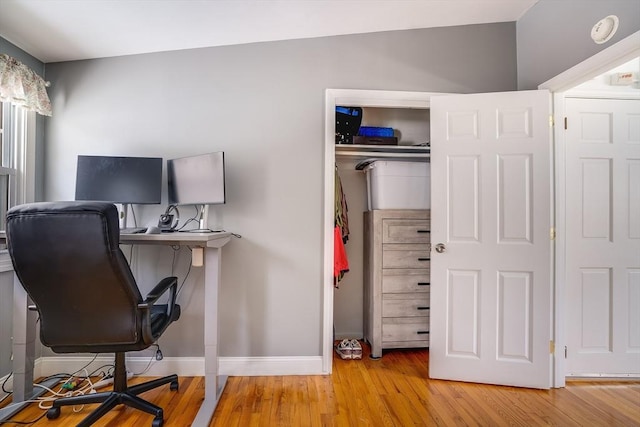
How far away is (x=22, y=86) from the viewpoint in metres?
1.95

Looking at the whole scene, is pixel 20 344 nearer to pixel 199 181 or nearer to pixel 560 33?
pixel 199 181

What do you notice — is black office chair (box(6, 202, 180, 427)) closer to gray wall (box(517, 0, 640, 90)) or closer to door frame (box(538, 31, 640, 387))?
door frame (box(538, 31, 640, 387))

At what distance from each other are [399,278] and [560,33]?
2.01m

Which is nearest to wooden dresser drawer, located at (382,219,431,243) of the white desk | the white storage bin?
the white storage bin

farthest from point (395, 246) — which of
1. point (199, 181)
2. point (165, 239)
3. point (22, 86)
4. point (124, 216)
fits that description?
point (22, 86)

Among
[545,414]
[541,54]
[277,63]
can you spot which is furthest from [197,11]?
[545,414]

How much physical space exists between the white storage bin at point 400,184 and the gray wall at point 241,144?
0.59 meters

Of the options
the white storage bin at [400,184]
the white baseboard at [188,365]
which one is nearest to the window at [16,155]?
the white baseboard at [188,365]

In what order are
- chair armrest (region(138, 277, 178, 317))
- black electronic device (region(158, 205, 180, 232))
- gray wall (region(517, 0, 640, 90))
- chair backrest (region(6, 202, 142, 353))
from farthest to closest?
black electronic device (region(158, 205, 180, 232)) → gray wall (region(517, 0, 640, 90)) → chair armrest (region(138, 277, 178, 317)) → chair backrest (region(6, 202, 142, 353))

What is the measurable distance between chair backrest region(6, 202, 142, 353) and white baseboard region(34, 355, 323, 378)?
764 mm

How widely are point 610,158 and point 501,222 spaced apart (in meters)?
0.93

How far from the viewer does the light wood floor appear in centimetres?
174

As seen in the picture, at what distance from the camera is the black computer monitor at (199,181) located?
2016mm

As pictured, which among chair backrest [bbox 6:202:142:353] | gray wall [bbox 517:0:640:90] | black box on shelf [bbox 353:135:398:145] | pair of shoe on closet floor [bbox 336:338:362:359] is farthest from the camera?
black box on shelf [bbox 353:135:398:145]
